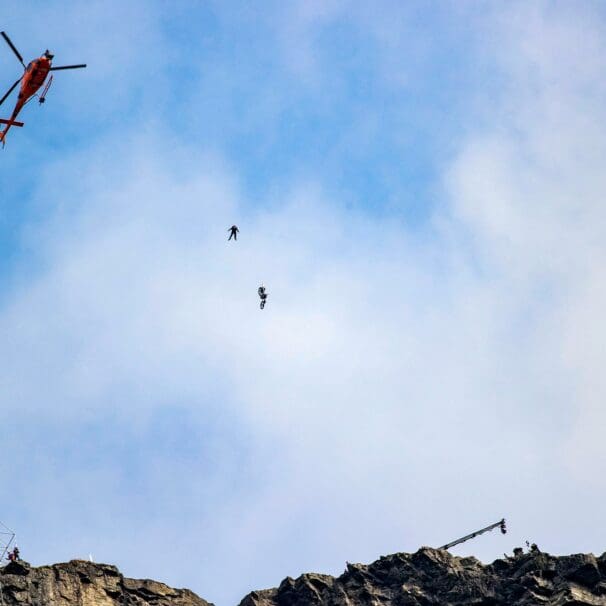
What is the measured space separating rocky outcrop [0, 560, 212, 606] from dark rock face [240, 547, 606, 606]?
11.7 metres

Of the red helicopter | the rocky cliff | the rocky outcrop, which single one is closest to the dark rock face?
the rocky cliff

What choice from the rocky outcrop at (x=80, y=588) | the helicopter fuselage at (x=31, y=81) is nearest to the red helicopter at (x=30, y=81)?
the helicopter fuselage at (x=31, y=81)

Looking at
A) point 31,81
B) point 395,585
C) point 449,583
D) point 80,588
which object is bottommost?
point 449,583

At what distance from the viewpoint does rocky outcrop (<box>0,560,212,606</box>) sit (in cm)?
13412

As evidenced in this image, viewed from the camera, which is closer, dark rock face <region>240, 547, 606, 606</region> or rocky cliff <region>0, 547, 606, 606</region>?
rocky cliff <region>0, 547, 606, 606</region>

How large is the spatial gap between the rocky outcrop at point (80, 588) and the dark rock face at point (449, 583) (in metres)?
11.7

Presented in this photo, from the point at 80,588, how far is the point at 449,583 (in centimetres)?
4288

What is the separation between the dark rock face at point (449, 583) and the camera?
5684 inches

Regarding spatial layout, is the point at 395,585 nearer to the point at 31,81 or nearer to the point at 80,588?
the point at 80,588

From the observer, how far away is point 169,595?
146 m

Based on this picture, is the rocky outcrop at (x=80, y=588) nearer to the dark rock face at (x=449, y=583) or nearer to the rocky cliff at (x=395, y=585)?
the rocky cliff at (x=395, y=585)

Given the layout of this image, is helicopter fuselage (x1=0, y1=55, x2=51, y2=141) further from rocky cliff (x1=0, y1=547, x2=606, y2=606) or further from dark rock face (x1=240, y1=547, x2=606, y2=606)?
dark rock face (x1=240, y1=547, x2=606, y2=606)

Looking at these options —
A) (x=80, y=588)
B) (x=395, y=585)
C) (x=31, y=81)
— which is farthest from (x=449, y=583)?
(x=31, y=81)

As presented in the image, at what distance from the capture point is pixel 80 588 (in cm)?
13862
